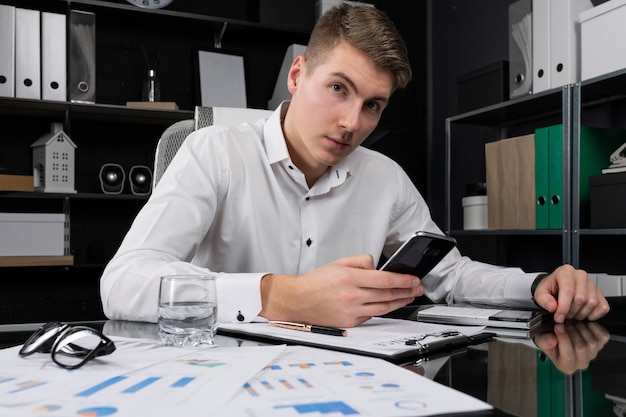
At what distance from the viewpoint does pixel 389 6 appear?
363 centimetres

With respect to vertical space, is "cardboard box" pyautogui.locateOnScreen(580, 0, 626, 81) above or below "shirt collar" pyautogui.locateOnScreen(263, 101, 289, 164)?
above

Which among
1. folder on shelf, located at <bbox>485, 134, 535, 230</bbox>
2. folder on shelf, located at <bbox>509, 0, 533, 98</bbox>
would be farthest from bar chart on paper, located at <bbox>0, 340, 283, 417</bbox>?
folder on shelf, located at <bbox>509, 0, 533, 98</bbox>

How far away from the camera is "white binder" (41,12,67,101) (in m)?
2.57

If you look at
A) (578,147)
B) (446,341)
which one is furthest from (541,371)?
(578,147)

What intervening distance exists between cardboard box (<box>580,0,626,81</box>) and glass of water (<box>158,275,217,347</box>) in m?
1.87

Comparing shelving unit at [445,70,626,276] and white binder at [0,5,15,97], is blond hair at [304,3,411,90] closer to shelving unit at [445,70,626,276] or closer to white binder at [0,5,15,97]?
shelving unit at [445,70,626,276]

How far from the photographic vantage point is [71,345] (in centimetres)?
66

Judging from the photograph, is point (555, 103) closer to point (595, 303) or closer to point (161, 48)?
point (595, 303)

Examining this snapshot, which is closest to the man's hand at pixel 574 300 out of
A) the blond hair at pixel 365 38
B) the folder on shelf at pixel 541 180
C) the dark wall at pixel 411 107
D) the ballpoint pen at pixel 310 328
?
the ballpoint pen at pixel 310 328

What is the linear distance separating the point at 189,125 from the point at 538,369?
1.20 m

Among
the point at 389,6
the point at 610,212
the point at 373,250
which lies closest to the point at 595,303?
the point at 373,250

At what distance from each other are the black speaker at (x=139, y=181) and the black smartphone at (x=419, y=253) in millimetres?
2222

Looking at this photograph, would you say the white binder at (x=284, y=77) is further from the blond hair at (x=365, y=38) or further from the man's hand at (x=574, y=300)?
the man's hand at (x=574, y=300)

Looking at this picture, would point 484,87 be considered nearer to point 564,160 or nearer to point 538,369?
point 564,160
